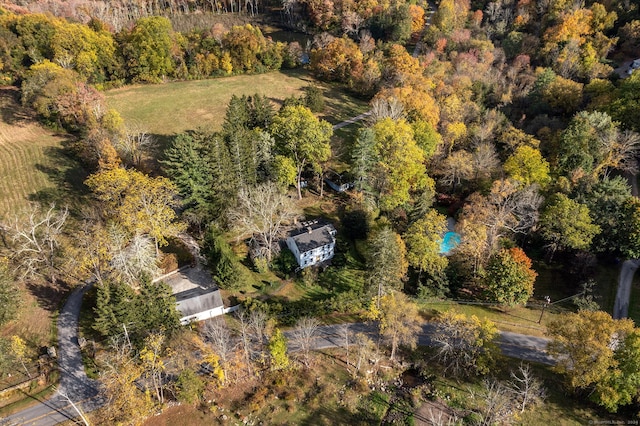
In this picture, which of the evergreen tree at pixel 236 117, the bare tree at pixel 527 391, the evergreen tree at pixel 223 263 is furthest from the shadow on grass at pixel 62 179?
the bare tree at pixel 527 391

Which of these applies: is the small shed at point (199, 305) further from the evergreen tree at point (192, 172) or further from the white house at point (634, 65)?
the white house at point (634, 65)

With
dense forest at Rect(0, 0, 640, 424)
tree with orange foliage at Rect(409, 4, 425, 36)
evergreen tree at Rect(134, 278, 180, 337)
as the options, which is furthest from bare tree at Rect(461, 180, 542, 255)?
tree with orange foliage at Rect(409, 4, 425, 36)

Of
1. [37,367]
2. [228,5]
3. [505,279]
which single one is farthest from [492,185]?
[228,5]

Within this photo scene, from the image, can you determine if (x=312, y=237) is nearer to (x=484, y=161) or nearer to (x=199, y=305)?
(x=199, y=305)

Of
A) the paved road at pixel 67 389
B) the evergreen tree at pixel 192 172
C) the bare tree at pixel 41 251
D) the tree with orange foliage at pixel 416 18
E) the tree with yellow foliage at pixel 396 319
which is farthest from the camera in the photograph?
the tree with orange foliage at pixel 416 18

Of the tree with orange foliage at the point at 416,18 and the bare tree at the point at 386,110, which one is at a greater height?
the tree with orange foliage at the point at 416,18

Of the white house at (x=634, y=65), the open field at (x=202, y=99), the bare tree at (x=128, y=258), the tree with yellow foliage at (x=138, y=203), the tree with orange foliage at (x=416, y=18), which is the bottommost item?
the bare tree at (x=128, y=258)

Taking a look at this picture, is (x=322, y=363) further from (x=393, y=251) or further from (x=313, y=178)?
(x=313, y=178)
